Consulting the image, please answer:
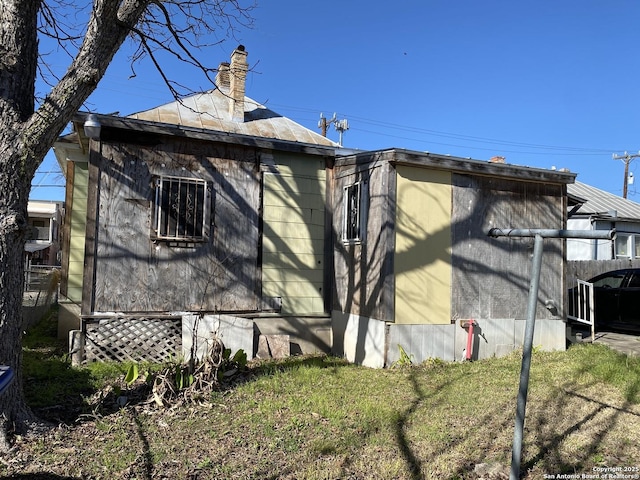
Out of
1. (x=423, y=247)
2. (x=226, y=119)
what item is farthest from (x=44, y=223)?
(x=423, y=247)

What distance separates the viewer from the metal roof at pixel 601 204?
1942 cm

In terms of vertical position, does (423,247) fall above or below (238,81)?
below

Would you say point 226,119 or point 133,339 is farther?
point 226,119

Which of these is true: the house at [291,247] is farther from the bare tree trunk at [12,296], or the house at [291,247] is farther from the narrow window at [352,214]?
the bare tree trunk at [12,296]

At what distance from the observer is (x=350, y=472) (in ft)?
12.9

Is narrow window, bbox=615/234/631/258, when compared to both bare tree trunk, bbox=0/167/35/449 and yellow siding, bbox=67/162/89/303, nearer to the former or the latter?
yellow siding, bbox=67/162/89/303

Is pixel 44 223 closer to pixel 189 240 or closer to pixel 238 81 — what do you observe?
pixel 238 81

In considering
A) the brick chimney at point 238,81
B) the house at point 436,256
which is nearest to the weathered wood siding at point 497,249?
the house at point 436,256

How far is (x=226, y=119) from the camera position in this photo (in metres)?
11.3

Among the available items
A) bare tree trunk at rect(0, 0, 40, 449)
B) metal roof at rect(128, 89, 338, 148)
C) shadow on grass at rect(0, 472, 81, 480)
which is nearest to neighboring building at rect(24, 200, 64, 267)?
metal roof at rect(128, 89, 338, 148)

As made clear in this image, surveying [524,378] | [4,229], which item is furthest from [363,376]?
[4,229]

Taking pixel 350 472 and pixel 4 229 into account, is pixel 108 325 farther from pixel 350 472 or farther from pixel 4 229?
pixel 350 472

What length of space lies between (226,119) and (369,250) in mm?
5310

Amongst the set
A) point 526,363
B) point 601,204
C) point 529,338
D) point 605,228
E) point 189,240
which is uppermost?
point 601,204
